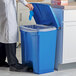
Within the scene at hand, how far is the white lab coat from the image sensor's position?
327 cm

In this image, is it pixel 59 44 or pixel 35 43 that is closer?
pixel 35 43

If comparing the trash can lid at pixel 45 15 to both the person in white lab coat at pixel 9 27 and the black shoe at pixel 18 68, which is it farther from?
the black shoe at pixel 18 68

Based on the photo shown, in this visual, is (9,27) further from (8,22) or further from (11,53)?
(11,53)

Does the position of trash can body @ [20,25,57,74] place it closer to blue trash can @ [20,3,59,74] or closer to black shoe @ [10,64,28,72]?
blue trash can @ [20,3,59,74]

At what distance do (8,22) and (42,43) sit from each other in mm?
588

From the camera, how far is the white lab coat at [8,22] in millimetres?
3270

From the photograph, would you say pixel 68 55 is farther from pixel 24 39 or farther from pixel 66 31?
pixel 24 39

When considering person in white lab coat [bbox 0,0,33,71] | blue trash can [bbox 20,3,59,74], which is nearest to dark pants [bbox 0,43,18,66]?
person in white lab coat [bbox 0,0,33,71]

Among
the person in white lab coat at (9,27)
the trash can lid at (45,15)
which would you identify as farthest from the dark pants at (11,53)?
the trash can lid at (45,15)

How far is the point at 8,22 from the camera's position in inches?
129

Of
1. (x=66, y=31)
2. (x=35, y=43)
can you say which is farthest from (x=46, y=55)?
(x=66, y=31)

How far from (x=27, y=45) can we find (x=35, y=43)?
26 centimetres

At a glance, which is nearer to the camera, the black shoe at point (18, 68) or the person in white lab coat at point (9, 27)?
the person in white lab coat at point (9, 27)

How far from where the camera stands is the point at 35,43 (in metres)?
3.25
